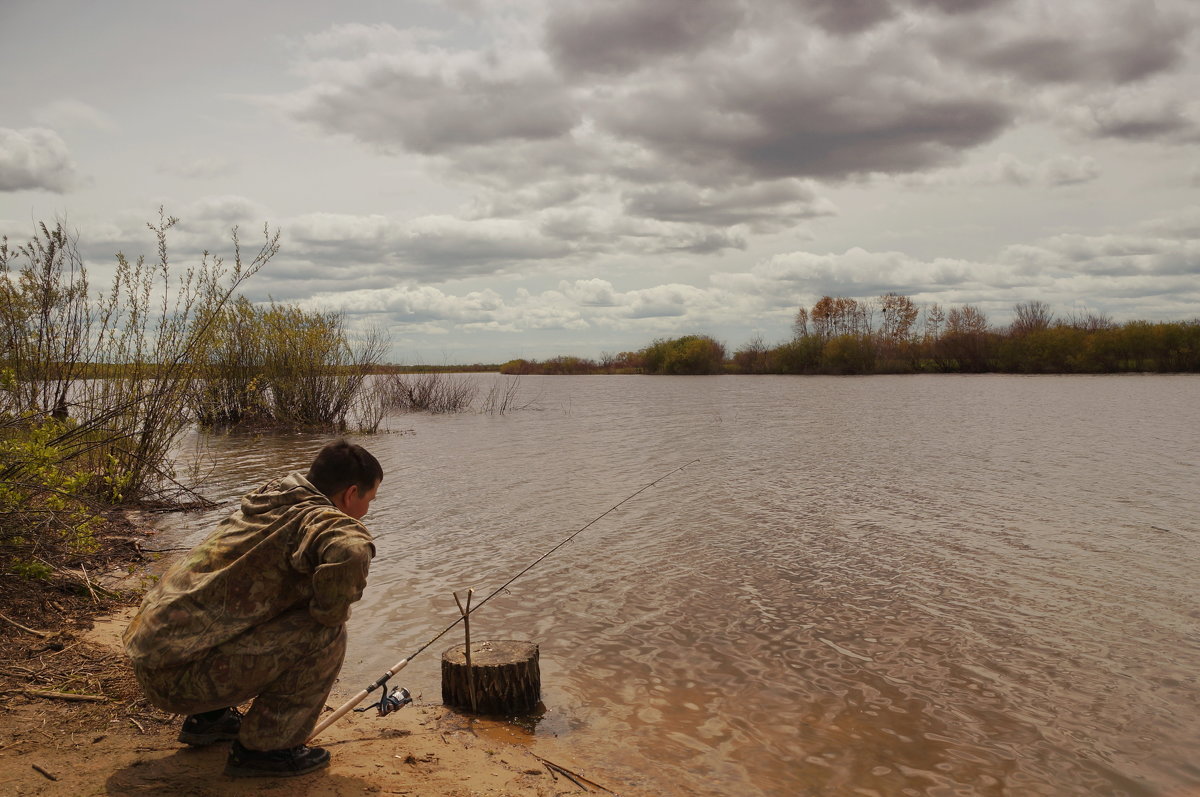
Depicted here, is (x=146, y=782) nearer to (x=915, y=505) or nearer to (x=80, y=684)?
(x=80, y=684)

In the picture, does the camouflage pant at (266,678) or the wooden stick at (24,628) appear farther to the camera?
the wooden stick at (24,628)

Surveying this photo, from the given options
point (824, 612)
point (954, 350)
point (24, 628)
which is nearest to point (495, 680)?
point (24, 628)

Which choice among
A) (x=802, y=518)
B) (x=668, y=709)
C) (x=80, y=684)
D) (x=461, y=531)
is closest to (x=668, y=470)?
(x=802, y=518)

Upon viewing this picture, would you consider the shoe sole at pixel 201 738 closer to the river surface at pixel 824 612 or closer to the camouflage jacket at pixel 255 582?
the camouflage jacket at pixel 255 582

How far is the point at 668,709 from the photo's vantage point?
4.90 m

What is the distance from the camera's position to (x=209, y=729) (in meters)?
3.61

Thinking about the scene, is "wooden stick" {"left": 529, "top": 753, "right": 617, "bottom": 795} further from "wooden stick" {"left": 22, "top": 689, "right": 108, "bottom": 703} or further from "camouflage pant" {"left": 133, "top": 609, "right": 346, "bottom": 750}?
"wooden stick" {"left": 22, "top": 689, "right": 108, "bottom": 703}

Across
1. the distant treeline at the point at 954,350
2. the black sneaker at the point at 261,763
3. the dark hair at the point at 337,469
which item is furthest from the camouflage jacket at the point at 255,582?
the distant treeline at the point at 954,350

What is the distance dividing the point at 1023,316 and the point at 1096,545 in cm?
7803

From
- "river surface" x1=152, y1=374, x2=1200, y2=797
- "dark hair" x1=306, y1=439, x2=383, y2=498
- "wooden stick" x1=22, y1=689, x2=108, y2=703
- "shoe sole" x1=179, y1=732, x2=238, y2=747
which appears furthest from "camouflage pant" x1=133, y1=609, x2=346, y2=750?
"river surface" x1=152, y1=374, x2=1200, y2=797

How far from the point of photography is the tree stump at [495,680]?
4668 mm

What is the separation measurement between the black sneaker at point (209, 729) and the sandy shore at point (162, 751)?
45mm

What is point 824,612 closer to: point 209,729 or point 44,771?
point 209,729

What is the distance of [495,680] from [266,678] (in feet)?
5.58
